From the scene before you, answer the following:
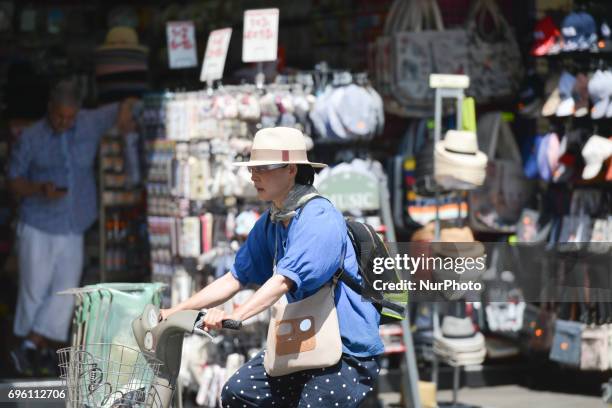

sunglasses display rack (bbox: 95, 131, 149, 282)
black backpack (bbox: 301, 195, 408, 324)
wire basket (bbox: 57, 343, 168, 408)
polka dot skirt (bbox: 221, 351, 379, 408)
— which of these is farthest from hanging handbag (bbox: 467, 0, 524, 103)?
wire basket (bbox: 57, 343, 168, 408)

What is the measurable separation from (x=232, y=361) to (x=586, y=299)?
2470 millimetres

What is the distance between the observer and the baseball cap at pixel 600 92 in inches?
355

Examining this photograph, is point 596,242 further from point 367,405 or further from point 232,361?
point 232,361

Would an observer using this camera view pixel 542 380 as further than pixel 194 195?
Yes

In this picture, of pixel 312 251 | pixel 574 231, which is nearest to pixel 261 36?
pixel 574 231

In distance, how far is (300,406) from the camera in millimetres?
5633

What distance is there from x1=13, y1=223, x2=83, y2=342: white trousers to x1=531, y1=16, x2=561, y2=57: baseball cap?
400 cm

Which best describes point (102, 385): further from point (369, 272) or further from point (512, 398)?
point (512, 398)

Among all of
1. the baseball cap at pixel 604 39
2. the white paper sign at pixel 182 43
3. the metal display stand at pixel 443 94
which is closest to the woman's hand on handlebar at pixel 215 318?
the metal display stand at pixel 443 94

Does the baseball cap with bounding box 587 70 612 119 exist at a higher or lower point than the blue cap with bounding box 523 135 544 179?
higher

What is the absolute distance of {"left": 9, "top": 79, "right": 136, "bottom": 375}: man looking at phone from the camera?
10508 millimetres

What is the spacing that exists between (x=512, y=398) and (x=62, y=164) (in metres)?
4.05

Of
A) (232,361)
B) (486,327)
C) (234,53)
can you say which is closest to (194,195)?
(232,361)

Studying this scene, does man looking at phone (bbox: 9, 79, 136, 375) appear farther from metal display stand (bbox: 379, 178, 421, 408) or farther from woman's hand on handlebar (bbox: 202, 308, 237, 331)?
woman's hand on handlebar (bbox: 202, 308, 237, 331)
